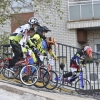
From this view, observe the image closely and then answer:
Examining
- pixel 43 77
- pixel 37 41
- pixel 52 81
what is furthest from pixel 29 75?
pixel 37 41

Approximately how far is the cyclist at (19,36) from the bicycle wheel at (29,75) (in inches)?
16.0

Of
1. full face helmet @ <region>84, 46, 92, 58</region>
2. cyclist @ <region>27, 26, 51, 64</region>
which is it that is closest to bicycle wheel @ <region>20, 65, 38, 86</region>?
cyclist @ <region>27, 26, 51, 64</region>

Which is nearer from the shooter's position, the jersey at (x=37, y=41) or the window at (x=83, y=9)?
the jersey at (x=37, y=41)

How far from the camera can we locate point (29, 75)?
863cm

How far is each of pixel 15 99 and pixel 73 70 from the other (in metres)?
3.15

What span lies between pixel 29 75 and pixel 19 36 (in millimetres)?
964

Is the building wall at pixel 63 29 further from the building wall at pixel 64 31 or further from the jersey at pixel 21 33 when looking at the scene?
the jersey at pixel 21 33

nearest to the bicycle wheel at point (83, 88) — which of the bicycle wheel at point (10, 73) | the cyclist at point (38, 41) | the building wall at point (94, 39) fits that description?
the cyclist at point (38, 41)

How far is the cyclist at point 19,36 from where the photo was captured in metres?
8.60

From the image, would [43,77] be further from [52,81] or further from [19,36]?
[19,36]

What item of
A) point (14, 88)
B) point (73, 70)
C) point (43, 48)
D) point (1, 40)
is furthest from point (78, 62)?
point (1, 40)

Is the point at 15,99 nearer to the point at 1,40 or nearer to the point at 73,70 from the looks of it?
Answer: the point at 73,70

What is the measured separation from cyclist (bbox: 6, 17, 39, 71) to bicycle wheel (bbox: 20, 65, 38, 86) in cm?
41

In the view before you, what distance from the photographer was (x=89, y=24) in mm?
16203
